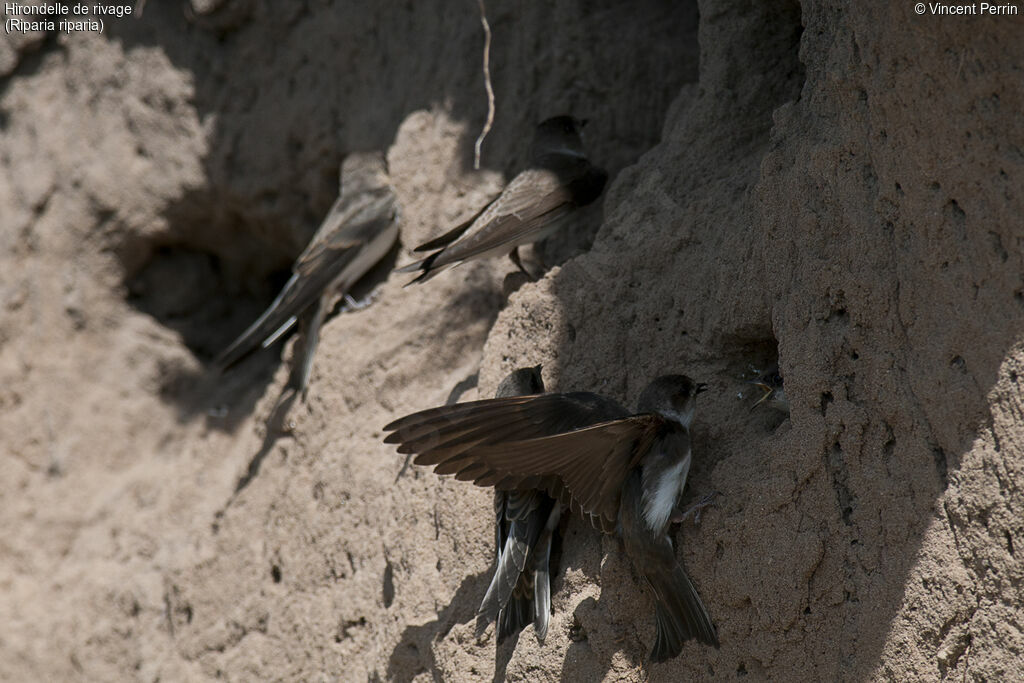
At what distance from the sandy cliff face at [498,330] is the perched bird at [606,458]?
10 cm

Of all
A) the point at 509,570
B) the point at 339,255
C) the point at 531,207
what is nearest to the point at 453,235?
the point at 531,207

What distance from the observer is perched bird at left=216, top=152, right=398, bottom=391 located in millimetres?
4117

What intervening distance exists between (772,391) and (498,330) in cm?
89

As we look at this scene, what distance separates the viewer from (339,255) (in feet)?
13.6

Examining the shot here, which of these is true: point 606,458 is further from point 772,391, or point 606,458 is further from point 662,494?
point 772,391

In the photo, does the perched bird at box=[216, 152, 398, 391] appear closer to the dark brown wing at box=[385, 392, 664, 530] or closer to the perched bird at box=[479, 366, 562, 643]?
the perched bird at box=[479, 366, 562, 643]

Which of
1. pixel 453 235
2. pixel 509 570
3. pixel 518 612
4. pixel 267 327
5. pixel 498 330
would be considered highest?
pixel 453 235

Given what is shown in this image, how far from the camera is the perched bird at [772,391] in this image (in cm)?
255

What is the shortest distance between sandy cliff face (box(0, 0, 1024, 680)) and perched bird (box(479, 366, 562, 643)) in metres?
0.06

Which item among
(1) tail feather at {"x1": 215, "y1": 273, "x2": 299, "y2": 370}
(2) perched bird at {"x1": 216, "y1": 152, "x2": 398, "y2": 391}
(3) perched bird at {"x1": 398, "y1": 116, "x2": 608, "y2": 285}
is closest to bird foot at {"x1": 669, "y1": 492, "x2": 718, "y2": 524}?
(3) perched bird at {"x1": 398, "y1": 116, "x2": 608, "y2": 285}

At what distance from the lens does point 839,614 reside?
2328 mm

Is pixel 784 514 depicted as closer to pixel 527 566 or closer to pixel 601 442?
pixel 601 442

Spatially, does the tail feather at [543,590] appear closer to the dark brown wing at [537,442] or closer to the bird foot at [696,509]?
the dark brown wing at [537,442]

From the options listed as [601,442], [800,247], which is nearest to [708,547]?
Result: [601,442]
